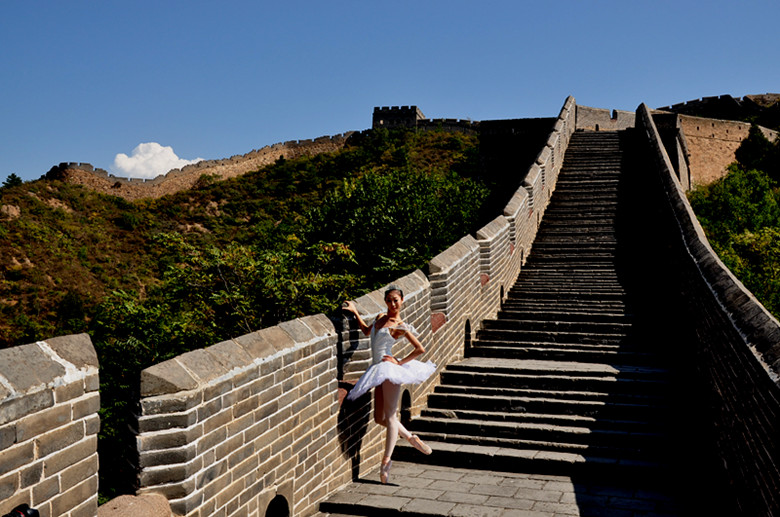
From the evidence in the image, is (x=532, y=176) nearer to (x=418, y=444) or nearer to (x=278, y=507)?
(x=418, y=444)

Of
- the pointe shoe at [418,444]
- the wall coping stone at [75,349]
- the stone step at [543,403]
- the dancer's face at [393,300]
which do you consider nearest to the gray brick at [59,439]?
the wall coping stone at [75,349]

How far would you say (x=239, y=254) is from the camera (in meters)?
18.5

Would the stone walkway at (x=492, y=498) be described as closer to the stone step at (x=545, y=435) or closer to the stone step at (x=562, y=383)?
the stone step at (x=545, y=435)

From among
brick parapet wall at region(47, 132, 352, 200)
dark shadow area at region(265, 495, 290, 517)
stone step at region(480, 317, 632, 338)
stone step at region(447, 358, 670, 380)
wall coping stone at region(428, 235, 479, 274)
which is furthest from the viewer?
brick parapet wall at region(47, 132, 352, 200)

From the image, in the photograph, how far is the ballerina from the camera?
19.8 ft

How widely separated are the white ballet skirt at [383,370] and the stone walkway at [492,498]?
880 millimetres

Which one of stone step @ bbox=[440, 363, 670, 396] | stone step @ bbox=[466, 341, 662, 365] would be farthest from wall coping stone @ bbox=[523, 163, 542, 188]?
stone step @ bbox=[440, 363, 670, 396]

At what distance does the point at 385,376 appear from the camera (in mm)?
5949

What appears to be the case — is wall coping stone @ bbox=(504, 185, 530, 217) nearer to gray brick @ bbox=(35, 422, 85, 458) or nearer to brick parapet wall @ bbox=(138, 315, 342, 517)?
brick parapet wall @ bbox=(138, 315, 342, 517)

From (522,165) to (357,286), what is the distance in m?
11.9

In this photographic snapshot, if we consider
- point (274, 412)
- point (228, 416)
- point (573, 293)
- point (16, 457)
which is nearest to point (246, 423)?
point (228, 416)

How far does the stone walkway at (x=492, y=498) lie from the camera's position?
5621 millimetres

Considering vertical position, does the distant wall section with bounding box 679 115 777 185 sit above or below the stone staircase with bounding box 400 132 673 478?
above

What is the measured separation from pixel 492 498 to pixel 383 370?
1.38 metres
